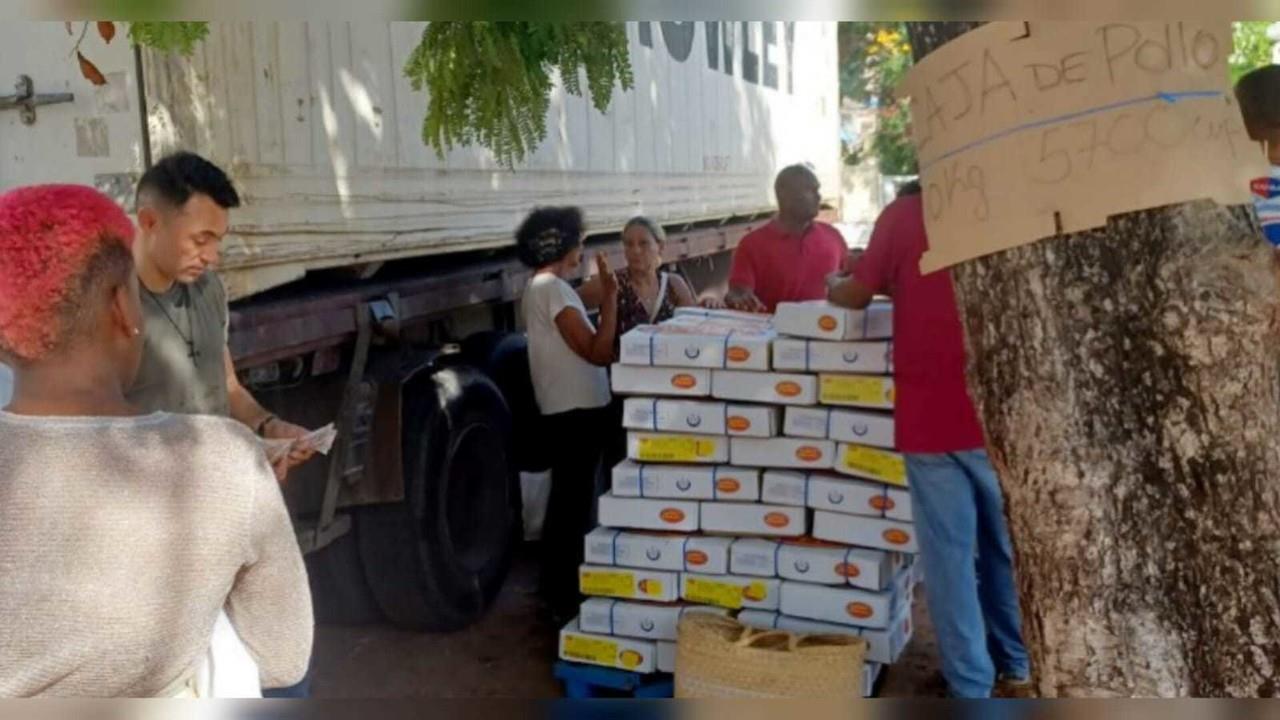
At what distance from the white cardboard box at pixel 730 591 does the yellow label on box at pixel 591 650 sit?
300 millimetres

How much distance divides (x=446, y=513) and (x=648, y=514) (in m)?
1.02

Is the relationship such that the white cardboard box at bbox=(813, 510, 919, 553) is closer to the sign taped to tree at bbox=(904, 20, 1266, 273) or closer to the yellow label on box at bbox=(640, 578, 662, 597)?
the yellow label on box at bbox=(640, 578, 662, 597)

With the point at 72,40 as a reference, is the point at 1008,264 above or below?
below

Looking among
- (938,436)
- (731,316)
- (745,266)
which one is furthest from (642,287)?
(938,436)

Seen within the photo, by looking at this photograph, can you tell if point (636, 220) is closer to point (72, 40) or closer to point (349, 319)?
point (349, 319)

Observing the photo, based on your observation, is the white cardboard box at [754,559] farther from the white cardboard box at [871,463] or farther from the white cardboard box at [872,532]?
the white cardboard box at [871,463]

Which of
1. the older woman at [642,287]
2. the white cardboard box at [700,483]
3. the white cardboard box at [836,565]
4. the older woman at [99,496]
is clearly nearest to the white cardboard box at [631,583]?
the white cardboard box at [700,483]

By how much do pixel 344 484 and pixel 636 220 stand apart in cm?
159

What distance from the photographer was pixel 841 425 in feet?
13.4

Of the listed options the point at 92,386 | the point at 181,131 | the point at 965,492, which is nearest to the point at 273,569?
the point at 92,386

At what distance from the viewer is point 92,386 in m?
1.71

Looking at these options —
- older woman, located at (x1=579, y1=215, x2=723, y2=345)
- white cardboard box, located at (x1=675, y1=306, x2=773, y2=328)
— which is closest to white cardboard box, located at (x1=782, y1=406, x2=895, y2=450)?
white cardboard box, located at (x1=675, y1=306, x2=773, y2=328)

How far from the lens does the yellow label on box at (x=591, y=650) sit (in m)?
4.20

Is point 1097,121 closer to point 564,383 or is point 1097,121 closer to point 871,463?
point 871,463
